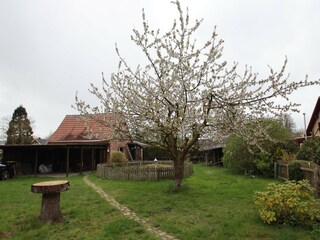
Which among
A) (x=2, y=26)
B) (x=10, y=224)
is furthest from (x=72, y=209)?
(x=2, y=26)

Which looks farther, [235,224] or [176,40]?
[176,40]

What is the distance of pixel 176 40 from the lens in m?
9.91

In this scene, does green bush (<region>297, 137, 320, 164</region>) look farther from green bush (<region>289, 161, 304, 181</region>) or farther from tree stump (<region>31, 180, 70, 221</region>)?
tree stump (<region>31, 180, 70, 221</region>)

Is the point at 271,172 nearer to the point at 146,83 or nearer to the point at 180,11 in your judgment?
the point at 146,83

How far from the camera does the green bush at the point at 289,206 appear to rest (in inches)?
259

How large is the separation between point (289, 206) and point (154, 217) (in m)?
3.58

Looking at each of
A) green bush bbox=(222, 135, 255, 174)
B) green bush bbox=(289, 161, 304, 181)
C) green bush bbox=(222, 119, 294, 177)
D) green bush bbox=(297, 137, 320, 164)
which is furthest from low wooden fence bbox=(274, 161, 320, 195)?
green bush bbox=(222, 135, 255, 174)

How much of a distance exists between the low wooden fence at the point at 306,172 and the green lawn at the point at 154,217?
231 cm

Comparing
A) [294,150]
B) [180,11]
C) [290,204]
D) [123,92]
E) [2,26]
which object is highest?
[2,26]

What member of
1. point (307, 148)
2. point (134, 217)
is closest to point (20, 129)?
point (134, 217)

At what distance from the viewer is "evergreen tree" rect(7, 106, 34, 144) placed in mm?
38297

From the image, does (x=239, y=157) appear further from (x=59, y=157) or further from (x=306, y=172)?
(x=59, y=157)

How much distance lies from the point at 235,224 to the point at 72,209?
5.30m

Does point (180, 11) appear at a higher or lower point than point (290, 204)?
higher
